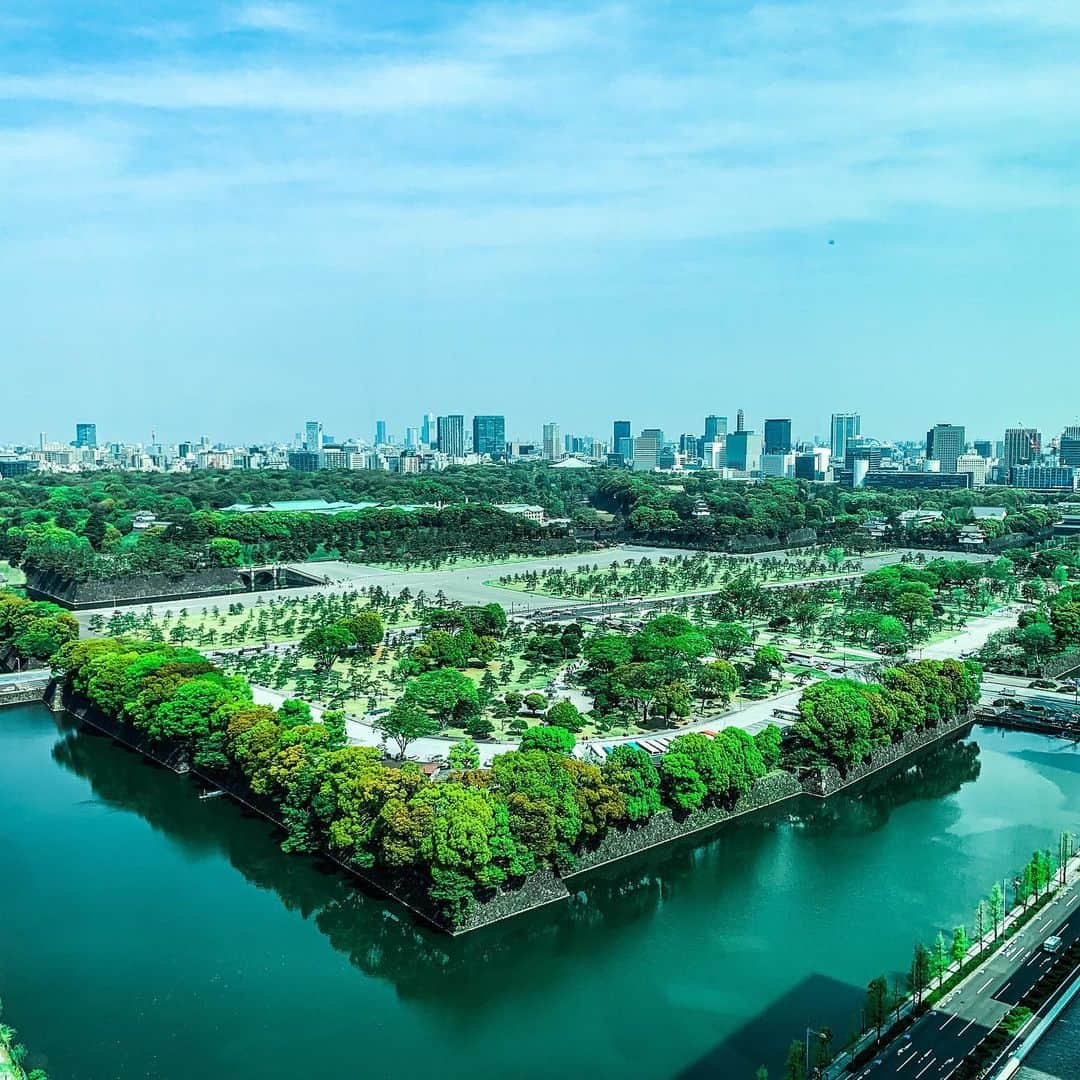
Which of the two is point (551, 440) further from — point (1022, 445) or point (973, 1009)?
point (973, 1009)

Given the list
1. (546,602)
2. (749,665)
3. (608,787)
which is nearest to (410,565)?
(546,602)

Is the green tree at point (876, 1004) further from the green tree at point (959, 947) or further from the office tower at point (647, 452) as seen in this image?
the office tower at point (647, 452)

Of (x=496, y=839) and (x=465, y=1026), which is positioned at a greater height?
(x=496, y=839)

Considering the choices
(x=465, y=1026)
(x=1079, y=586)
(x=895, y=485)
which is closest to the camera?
(x=465, y=1026)

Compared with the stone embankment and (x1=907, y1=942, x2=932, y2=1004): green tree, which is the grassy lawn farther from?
(x1=907, y1=942, x2=932, y2=1004): green tree

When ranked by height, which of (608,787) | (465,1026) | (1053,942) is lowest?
(465,1026)

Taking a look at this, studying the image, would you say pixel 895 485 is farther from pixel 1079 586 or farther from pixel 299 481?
pixel 1079 586

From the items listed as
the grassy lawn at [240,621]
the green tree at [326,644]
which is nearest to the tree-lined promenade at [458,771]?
the green tree at [326,644]
